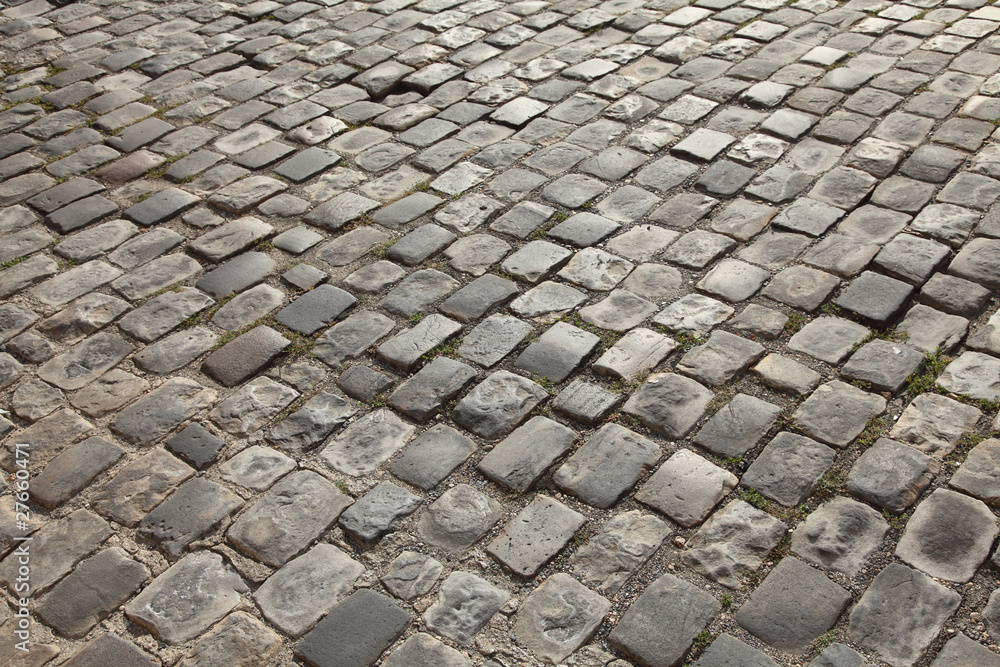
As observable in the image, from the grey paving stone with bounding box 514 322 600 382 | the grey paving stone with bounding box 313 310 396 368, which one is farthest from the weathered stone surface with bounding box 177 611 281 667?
the grey paving stone with bounding box 514 322 600 382

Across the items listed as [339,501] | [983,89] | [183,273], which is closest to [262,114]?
[183,273]

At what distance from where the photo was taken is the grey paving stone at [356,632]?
7.85ft

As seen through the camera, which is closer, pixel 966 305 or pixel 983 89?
pixel 966 305

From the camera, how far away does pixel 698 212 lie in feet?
13.2

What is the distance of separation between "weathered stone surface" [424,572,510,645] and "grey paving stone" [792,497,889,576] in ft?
3.06

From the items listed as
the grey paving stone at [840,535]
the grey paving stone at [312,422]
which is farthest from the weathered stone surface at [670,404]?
the grey paving stone at [312,422]

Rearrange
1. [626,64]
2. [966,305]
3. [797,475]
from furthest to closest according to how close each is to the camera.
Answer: [626,64] < [966,305] < [797,475]

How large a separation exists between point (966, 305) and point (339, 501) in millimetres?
2538

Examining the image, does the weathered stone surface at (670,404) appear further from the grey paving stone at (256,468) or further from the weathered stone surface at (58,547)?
the weathered stone surface at (58,547)

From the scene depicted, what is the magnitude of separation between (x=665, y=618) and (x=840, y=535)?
0.63 metres

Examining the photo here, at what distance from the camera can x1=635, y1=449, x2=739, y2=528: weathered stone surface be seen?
2719mm

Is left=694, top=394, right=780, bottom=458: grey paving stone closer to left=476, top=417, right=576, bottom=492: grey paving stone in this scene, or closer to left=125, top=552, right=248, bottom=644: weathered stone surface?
left=476, top=417, right=576, bottom=492: grey paving stone

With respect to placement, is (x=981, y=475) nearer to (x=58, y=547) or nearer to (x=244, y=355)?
(x=244, y=355)

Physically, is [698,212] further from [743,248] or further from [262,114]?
[262,114]
